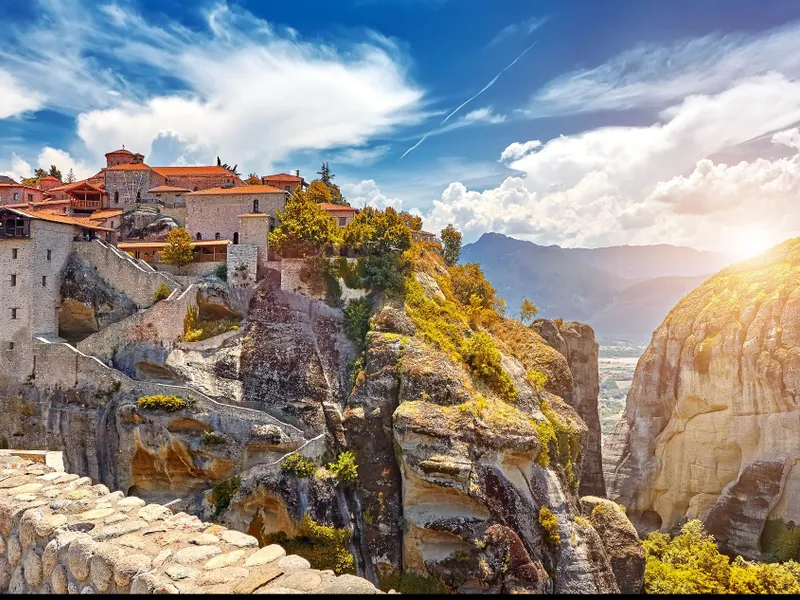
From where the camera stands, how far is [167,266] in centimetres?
3938

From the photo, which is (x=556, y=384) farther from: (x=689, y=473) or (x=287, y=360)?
(x=287, y=360)

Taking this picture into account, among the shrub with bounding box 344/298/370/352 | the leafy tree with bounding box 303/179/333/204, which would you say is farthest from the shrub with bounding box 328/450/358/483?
the leafy tree with bounding box 303/179/333/204

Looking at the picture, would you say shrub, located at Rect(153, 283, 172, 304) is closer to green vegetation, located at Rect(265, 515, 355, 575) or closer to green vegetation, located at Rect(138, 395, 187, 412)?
green vegetation, located at Rect(138, 395, 187, 412)

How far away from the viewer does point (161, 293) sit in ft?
119

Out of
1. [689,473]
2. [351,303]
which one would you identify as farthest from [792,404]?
[351,303]

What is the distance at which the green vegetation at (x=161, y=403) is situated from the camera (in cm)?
3073

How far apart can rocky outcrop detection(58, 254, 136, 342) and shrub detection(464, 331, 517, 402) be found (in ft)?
75.5

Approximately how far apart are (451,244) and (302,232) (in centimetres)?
2446

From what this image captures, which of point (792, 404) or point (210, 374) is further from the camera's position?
point (792, 404)

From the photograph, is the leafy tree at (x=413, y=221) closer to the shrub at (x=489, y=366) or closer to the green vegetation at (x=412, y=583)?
the shrub at (x=489, y=366)

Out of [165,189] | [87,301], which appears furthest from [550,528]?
[165,189]

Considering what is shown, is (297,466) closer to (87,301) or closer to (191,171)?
(87,301)

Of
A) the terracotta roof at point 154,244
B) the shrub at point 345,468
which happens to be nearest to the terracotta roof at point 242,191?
the terracotta roof at point 154,244

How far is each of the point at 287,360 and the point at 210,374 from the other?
4.79m
